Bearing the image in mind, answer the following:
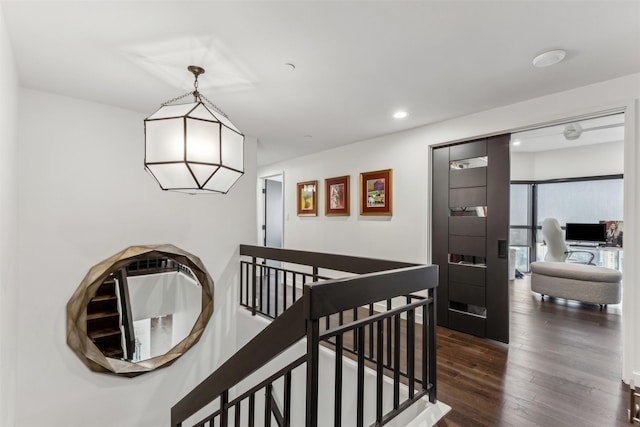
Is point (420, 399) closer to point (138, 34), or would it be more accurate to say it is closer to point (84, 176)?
point (138, 34)

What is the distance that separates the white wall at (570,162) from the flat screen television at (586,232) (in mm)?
1052

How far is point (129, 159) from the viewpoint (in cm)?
313

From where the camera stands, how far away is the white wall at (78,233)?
2623 millimetres

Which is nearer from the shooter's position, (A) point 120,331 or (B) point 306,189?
(A) point 120,331

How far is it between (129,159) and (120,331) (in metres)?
1.82

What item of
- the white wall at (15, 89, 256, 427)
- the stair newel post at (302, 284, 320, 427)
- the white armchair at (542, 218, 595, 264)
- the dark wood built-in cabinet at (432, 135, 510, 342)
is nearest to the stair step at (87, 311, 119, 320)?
the white wall at (15, 89, 256, 427)

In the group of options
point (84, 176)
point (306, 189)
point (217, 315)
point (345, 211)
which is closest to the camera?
point (84, 176)

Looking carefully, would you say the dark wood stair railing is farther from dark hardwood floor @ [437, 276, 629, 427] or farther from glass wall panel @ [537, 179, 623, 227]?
glass wall panel @ [537, 179, 623, 227]

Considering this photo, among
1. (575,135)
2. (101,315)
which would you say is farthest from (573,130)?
(101,315)

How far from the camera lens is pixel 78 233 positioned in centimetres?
284

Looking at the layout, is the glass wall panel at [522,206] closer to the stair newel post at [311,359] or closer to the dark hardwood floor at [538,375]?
the dark hardwood floor at [538,375]

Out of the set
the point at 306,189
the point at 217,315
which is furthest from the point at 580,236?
the point at 217,315

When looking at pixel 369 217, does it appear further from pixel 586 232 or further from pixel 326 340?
pixel 586 232

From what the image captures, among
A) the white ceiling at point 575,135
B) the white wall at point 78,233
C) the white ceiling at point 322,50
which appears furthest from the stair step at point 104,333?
the white ceiling at point 575,135
